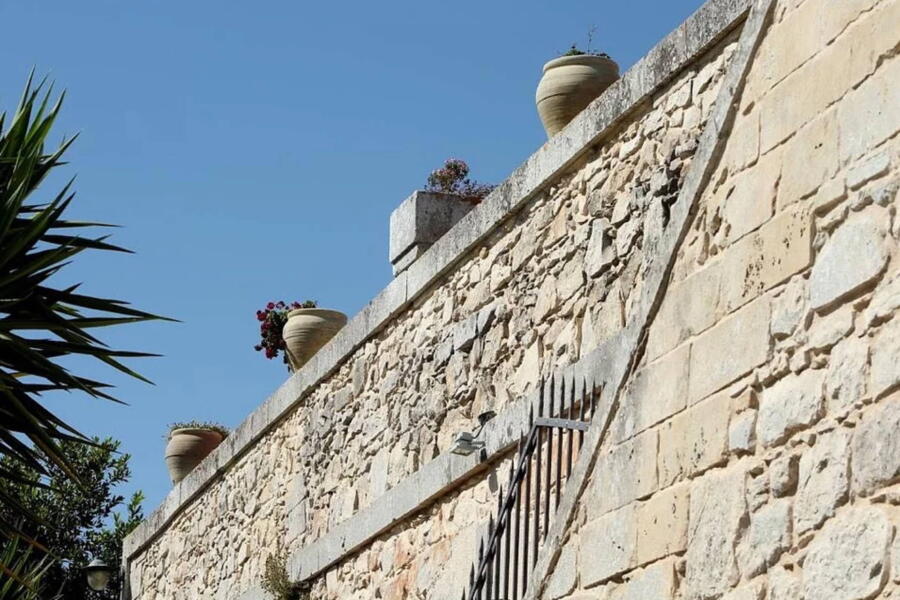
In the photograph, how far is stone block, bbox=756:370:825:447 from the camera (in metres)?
3.93

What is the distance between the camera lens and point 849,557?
144 inches

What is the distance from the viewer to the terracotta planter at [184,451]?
44.5 ft

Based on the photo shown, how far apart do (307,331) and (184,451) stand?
2.98 metres

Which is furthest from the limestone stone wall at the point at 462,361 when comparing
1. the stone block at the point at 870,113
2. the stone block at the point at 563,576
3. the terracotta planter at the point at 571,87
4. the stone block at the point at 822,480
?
the stone block at the point at 822,480

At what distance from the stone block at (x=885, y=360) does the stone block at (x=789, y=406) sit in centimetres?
22

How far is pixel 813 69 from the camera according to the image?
13.8 ft

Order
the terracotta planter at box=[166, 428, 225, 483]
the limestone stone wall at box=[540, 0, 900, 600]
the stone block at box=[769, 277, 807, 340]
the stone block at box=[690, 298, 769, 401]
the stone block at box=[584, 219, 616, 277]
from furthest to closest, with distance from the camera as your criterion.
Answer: the terracotta planter at box=[166, 428, 225, 483], the stone block at box=[584, 219, 616, 277], the stone block at box=[690, 298, 769, 401], the stone block at box=[769, 277, 807, 340], the limestone stone wall at box=[540, 0, 900, 600]

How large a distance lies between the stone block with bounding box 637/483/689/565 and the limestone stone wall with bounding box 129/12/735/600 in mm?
1992

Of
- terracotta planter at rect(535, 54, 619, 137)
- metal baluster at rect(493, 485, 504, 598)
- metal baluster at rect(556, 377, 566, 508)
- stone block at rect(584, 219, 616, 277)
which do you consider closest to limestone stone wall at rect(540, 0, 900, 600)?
metal baluster at rect(556, 377, 566, 508)

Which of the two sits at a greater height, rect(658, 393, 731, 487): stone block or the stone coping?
the stone coping

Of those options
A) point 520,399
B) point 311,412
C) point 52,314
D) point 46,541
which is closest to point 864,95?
point 520,399

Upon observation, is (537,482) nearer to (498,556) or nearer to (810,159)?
(498,556)

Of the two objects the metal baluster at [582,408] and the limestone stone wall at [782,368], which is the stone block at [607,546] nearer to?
the limestone stone wall at [782,368]

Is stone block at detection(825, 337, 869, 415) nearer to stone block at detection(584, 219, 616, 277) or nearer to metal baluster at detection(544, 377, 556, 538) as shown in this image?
metal baluster at detection(544, 377, 556, 538)
